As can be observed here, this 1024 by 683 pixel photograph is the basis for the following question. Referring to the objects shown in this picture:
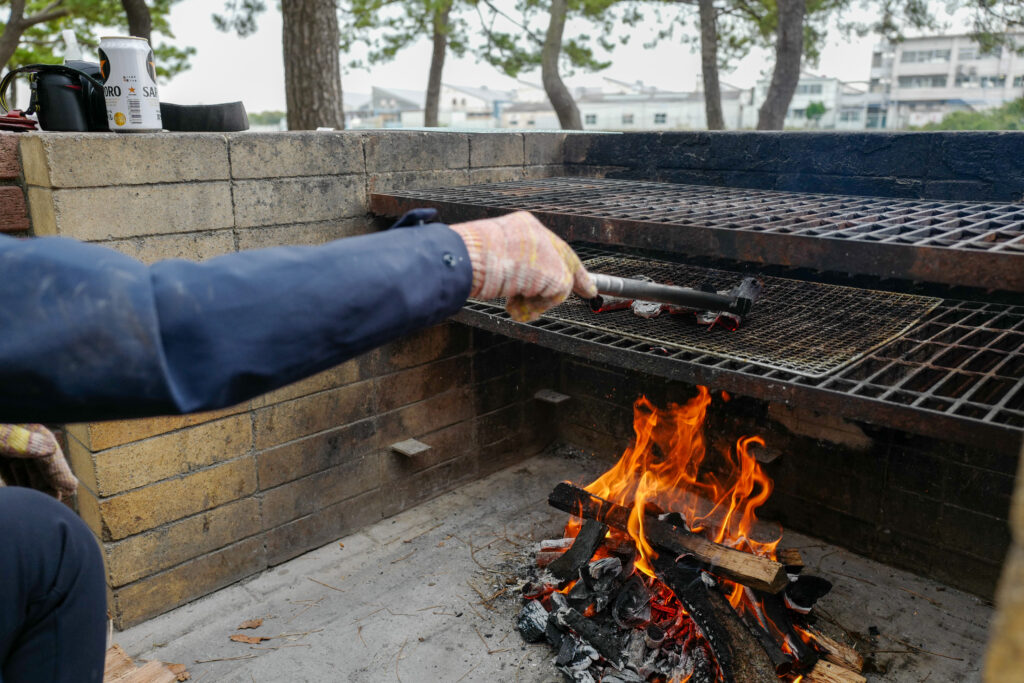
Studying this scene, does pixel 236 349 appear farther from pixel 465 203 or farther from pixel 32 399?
pixel 465 203

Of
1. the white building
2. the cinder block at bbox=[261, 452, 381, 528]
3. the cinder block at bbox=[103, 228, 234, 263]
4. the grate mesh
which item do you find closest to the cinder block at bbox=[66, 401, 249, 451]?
the cinder block at bbox=[261, 452, 381, 528]

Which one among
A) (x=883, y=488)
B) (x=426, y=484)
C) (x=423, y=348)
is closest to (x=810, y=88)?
(x=883, y=488)

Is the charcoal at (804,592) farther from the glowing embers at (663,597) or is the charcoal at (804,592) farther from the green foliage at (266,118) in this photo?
the green foliage at (266,118)

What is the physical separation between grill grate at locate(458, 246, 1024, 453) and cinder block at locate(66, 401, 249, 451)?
5.60 ft

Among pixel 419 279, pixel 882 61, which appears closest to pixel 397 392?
pixel 419 279

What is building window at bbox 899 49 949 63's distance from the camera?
65.0m

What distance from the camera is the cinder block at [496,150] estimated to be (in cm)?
452

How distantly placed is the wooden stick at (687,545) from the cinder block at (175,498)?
1.70m

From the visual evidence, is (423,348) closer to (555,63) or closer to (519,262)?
(519,262)

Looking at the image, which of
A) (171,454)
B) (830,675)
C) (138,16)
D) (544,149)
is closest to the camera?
(830,675)

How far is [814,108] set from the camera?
157 ft

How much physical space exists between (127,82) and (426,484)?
2.88 m

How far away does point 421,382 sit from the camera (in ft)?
14.8

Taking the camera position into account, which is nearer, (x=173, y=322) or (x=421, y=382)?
(x=173, y=322)
